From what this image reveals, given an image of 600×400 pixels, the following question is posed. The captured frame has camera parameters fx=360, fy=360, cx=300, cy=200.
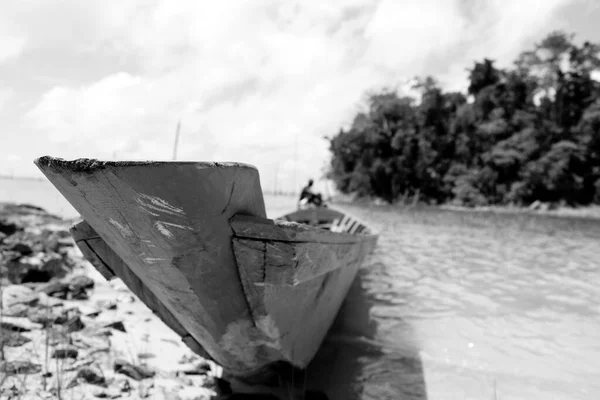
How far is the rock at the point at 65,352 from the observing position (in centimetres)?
223

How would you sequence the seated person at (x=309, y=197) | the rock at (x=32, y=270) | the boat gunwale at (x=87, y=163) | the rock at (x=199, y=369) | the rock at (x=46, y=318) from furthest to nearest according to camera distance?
the seated person at (x=309, y=197), the rock at (x=32, y=270), the rock at (x=46, y=318), the rock at (x=199, y=369), the boat gunwale at (x=87, y=163)

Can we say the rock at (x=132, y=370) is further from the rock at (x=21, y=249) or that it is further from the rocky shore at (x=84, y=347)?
the rock at (x=21, y=249)

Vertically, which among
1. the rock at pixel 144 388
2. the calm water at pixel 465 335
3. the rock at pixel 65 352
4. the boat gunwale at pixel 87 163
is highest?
the boat gunwale at pixel 87 163

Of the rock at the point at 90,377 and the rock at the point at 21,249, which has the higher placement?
the rock at the point at 21,249

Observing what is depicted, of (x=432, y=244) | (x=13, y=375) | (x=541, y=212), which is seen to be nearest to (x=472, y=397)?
(x=13, y=375)

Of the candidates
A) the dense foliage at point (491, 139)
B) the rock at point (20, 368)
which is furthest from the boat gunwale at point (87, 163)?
the dense foliage at point (491, 139)

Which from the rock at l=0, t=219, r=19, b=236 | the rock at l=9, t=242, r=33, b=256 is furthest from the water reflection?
the rock at l=0, t=219, r=19, b=236

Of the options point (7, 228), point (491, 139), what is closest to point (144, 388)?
point (7, 228)

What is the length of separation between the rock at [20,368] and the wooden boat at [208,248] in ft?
2.22

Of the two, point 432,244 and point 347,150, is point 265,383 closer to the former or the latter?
point 432,244

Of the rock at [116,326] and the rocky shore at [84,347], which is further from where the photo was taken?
the rock at [116,326]

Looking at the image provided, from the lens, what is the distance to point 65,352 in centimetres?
223

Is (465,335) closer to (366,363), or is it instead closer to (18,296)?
(366,363)

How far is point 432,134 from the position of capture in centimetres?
3709
